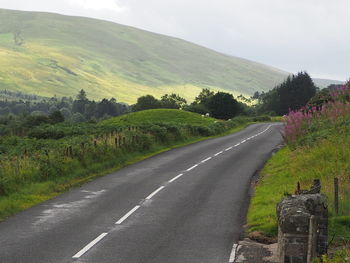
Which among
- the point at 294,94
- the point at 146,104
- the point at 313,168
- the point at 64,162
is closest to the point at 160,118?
the point at 64,162

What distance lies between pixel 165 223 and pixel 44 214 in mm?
4448

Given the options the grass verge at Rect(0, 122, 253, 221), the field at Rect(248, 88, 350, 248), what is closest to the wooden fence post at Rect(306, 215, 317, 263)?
the field at Rect(248, 88, 350, 248)

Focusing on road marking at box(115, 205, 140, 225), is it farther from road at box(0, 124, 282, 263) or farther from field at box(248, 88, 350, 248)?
field at box(248, 88, 350, 248)

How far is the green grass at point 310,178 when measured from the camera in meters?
13.7

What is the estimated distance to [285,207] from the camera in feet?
34.9

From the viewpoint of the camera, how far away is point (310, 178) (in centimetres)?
1920

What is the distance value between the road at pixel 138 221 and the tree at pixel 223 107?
254ft

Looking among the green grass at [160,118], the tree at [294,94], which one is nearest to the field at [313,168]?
the green grass at [160,118]

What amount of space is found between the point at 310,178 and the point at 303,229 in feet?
31.8

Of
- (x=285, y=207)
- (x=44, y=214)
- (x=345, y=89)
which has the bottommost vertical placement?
(x=44, y=214)

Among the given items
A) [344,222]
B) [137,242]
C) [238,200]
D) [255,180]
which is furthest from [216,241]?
[255,180]

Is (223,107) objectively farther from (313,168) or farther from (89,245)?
(89,245)

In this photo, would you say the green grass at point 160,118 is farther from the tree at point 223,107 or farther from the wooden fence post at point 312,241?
the wooden fence post at point 312,241

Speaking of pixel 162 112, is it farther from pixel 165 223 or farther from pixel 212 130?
pixel 165 223
